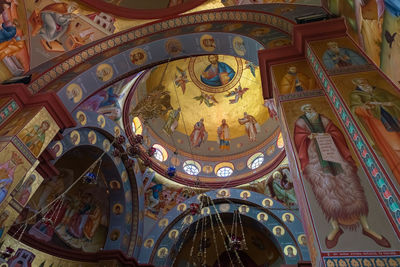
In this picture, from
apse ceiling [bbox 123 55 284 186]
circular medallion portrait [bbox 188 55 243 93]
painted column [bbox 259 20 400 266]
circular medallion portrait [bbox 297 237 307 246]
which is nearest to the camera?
painted column [bbox 259 20 400 266]

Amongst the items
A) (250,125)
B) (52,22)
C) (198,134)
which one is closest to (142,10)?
(52,22)

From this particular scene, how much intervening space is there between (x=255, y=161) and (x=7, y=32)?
11.1 m

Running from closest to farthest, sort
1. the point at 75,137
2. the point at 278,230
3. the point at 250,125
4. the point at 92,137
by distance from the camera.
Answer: the point at 75,137
the point at 92,137
the point at 278,230
the point at 250,125

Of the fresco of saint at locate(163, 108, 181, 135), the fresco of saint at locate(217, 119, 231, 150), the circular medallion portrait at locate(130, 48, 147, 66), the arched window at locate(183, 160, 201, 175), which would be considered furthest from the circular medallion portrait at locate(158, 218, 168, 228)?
the circular medallion portrait at locate(130, 48, 147, 66)

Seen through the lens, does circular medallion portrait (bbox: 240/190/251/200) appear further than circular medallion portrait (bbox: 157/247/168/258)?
Yes

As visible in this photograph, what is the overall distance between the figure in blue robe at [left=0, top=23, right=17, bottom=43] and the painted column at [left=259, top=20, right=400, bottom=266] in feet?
22.9

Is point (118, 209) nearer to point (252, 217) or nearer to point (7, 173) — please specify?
point (252, 217)

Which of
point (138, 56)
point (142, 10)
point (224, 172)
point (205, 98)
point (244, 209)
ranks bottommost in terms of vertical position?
point (244, 209)

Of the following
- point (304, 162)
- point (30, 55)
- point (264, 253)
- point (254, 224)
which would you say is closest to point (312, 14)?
point (304, 162)

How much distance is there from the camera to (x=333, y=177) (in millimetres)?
3861

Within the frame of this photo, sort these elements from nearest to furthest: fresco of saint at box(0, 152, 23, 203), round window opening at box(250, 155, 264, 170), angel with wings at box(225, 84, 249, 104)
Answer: fresco of saint at box(0, 152, 23, 203)
round window opening at box(250, 155, 264, 170)
angel with wings at box(225, 84, 249, 104)

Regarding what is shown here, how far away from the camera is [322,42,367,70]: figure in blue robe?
514cm

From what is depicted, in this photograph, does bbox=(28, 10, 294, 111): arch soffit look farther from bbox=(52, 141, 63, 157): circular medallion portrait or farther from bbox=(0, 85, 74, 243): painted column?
bbox=(52, 141, 63, 157): circular medallion portrait

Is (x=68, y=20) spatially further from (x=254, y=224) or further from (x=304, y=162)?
(x=254, y=224)
